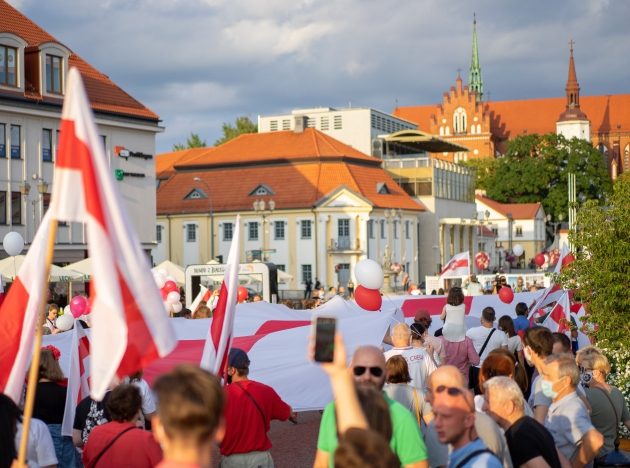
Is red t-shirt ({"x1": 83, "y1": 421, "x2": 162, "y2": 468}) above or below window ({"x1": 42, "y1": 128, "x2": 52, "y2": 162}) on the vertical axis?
below

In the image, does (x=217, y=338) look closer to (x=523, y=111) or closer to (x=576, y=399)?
(x=576, y=399)

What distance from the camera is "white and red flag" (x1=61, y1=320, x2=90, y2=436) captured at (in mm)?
8672

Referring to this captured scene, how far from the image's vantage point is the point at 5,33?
4322 centimetres

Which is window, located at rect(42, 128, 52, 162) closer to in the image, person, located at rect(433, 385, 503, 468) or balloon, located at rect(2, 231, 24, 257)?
balloon, located at rect(2, 231, 24, 257)

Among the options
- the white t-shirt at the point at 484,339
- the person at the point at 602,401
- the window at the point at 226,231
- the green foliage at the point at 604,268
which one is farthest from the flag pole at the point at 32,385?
the window at the point at 226,231

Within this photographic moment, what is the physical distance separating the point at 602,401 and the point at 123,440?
3.88 metres

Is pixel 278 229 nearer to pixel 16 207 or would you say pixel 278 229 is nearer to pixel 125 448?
pixel 16 207

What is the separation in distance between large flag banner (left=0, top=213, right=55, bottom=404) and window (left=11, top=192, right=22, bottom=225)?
38.8 m

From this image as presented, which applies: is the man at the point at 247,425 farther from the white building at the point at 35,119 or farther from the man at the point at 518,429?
the white building at the point at 35,119

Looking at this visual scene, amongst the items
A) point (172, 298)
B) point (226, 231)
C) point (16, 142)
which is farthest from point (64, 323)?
point (226, 231)

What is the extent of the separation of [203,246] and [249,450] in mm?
70322

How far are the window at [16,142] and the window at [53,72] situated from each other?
202 centimetres

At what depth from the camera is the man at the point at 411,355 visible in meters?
10.1

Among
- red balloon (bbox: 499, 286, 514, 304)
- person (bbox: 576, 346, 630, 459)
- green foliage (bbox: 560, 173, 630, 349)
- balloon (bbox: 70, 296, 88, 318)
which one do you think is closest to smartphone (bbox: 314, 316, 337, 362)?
person (bbox: 576, 346, 630, 459)
